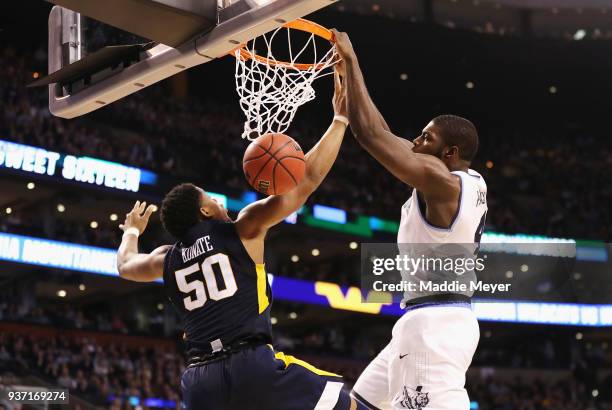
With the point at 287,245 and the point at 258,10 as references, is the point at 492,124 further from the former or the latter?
the point at 258,10

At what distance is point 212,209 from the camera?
5.00 m

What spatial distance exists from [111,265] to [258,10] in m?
18.0

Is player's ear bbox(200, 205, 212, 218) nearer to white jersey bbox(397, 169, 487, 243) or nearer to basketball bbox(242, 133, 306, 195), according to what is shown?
basketball bbox(242, 133, 306, 195)

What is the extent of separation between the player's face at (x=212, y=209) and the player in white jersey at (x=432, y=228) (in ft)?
2.78

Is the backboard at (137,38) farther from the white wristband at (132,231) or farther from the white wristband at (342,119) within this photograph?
the white wristband at (132,231)

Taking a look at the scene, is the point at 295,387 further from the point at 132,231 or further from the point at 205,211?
the point at 132,231

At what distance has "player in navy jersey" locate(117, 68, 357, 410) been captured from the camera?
15.0 ft

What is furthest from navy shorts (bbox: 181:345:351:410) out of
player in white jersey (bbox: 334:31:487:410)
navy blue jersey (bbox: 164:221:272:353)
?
player in white jersey (bbox: 334:31:487:410)

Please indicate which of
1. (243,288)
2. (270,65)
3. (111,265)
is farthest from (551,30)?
(243,288)

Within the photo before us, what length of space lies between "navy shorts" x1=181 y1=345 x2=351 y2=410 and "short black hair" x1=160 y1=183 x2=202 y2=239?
75 cm

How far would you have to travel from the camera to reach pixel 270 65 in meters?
6.54

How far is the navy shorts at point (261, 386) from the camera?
4.55 meters

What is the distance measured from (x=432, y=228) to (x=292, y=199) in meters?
0.75

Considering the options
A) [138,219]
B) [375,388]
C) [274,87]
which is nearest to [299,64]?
[274,87]
